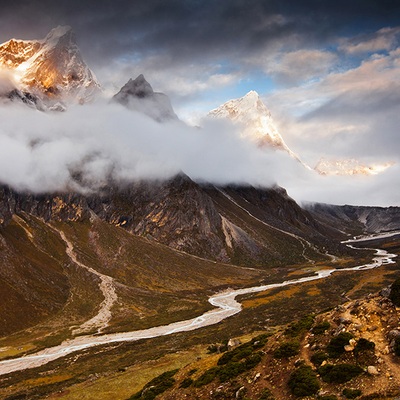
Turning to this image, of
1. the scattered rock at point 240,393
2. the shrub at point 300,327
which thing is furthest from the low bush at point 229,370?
the shrub at point 300,327

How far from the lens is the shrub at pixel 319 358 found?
36875mm

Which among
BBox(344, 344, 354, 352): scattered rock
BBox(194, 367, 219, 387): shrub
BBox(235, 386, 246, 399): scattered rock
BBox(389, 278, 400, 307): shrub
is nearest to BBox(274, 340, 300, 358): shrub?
BBox(235, 386, 246, 399): scattered rock

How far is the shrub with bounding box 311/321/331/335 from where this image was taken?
41.8 meters

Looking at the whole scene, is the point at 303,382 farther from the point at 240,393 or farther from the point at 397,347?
the point at 397,347

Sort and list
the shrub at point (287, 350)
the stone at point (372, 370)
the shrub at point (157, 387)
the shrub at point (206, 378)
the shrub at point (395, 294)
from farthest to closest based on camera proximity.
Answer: the shrub at point (157, 387), the shrub at point (206, 378), the shrub at point (287, 350), the shrub at point (395, 294), the stone at point (372, 370)

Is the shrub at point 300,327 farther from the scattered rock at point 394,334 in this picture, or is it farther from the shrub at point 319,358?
the scattered rock at point 394,334

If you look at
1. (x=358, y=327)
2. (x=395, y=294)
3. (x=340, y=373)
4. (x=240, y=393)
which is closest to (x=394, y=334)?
(x=358, y=327)

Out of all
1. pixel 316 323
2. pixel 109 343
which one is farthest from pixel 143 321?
pixel 316 323

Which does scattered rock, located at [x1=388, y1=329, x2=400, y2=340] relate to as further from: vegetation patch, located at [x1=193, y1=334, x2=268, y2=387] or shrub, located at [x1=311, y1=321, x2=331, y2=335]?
vegetation patch, located at [x1=193, y1=334, x2=268, y2=387]

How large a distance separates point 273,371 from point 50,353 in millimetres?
118232

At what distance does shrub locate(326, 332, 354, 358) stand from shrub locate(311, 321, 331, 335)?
3376mm

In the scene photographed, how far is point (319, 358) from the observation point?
37281 millimetres

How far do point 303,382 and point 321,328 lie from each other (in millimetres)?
9153

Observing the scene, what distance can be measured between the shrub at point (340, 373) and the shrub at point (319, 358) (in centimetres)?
191
